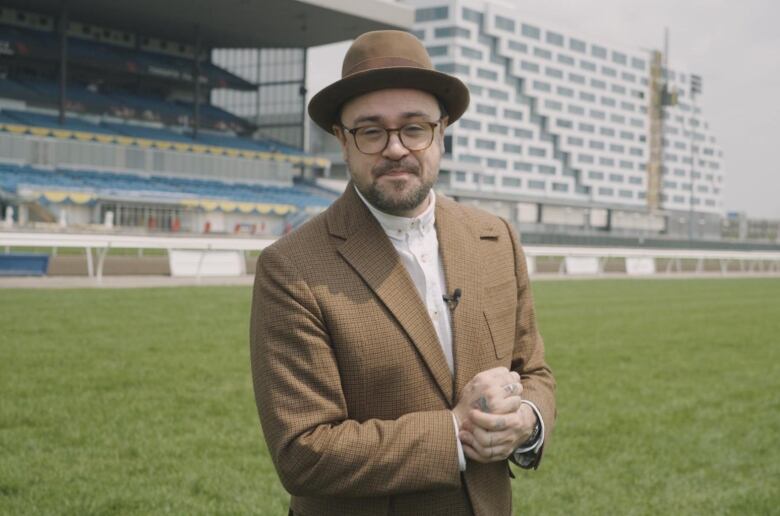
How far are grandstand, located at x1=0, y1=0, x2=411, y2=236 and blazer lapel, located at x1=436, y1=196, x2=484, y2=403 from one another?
40.0 meters

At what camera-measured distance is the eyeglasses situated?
239cm

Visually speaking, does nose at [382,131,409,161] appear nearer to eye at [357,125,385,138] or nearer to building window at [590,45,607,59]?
eye at [357,125,385,138]

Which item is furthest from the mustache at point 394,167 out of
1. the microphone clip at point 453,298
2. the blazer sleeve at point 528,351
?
the blazer sleeve at point 528,351

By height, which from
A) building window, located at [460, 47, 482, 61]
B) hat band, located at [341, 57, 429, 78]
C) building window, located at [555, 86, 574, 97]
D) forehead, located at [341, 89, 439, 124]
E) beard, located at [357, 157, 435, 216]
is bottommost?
beard, located at [357, 157, 435, 216]

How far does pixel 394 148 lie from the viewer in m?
2.36

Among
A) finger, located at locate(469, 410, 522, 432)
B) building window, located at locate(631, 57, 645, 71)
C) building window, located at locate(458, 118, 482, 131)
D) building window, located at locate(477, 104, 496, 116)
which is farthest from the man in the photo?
building window, located at locate(631, 57, 645, 71)

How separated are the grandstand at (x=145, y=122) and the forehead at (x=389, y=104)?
40.1 m

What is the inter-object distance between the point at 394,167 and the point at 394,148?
52 mm

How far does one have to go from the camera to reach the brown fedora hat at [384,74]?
2.33 m

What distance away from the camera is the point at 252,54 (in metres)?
67.0

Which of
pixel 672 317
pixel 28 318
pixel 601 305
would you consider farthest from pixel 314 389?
pixel 601 305

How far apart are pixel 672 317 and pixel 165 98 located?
176 feet

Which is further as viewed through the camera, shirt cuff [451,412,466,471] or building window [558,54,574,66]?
building window [558,54,574,66]

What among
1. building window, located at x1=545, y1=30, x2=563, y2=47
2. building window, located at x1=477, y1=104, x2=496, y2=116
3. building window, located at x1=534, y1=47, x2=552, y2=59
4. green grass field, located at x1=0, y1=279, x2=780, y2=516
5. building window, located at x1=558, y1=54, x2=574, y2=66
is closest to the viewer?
green grass field, located at x1=0, y1=279, x2=780, y2=516
